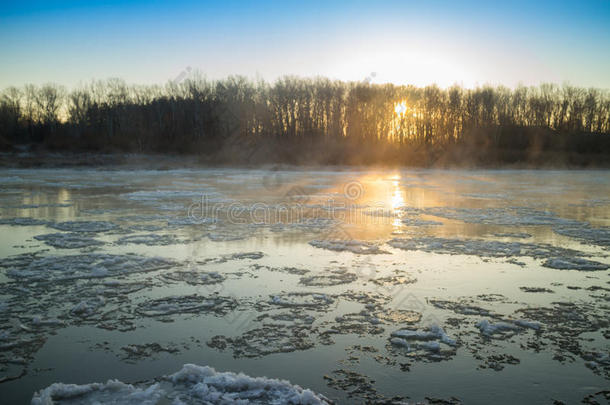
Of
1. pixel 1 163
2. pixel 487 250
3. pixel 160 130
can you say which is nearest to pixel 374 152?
pixel 160 130

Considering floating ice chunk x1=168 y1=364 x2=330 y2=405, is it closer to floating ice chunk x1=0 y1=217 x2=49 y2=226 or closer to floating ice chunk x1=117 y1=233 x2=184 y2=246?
floating ice chunk x1=117 y1=233 x2=184 y2=246

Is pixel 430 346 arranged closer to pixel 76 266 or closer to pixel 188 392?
pixel 188 392

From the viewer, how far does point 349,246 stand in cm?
722

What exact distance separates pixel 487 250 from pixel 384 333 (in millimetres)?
3900

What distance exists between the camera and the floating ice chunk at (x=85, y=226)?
28.2ft

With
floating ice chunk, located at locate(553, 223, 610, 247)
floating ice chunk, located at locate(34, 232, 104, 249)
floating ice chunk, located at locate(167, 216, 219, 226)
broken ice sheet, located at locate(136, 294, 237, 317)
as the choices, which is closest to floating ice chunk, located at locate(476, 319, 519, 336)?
broken ice sheet, located at locate(136, 294, 237, 317)

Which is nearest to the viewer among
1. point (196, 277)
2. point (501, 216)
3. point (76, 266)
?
point (196, 277)

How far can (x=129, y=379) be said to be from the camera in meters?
3.02

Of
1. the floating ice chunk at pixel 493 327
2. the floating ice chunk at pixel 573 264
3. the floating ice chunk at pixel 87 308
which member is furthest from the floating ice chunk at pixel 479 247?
the floating ice chunk at pixel 87 308

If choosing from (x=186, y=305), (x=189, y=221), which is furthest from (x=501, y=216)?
(x=186, y=305)

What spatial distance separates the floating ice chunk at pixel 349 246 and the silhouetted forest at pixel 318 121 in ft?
125

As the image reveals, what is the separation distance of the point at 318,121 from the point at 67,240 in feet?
169

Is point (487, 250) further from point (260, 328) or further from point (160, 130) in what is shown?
point (160, 130)

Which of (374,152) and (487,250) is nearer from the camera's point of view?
(487,250)
